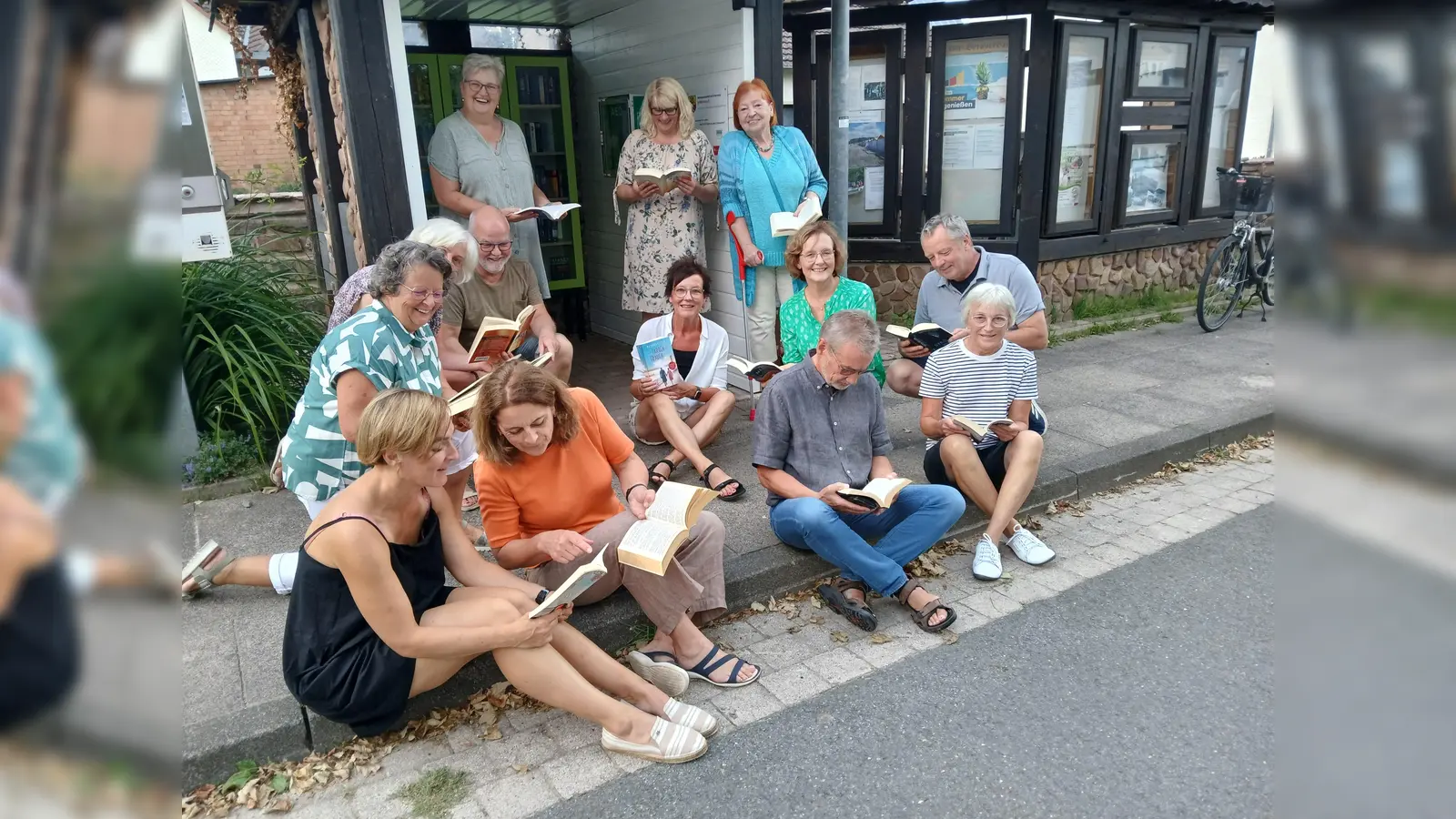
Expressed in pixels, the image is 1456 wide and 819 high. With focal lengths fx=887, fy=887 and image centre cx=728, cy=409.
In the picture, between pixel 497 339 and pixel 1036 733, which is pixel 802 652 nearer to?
pixel 1036 733

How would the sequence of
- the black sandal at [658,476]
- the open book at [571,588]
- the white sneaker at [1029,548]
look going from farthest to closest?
the black sandal at [658,476] < the white sneaker at [1029,548] < the open book at [571,588]

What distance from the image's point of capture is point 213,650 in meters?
3.02

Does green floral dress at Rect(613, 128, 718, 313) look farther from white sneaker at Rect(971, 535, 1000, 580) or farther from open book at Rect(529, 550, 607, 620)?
open book at Rect(529, 550, 607, 620)

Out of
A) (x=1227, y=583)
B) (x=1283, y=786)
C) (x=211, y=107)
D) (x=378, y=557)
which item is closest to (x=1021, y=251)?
(x=1227, y=583)

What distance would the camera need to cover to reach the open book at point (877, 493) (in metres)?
3.31

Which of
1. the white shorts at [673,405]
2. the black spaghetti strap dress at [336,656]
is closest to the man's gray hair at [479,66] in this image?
the white shorts at [673,405]

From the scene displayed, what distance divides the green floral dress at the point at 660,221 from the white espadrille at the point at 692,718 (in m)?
3.09

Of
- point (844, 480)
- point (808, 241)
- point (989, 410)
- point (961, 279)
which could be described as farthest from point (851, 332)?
point (961, 279)

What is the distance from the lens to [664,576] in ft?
10.1

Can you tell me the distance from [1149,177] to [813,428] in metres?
6.74

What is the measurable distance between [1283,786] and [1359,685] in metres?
0.14

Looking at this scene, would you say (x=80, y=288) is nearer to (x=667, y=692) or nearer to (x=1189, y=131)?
(x=667, y=692)

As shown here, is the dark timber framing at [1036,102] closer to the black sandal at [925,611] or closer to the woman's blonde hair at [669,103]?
the woman's blonde hair at [669,103]

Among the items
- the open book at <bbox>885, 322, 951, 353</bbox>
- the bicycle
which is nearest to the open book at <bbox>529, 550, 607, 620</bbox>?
the open book at <bbox>885, 322, 951, 353</bbox>
